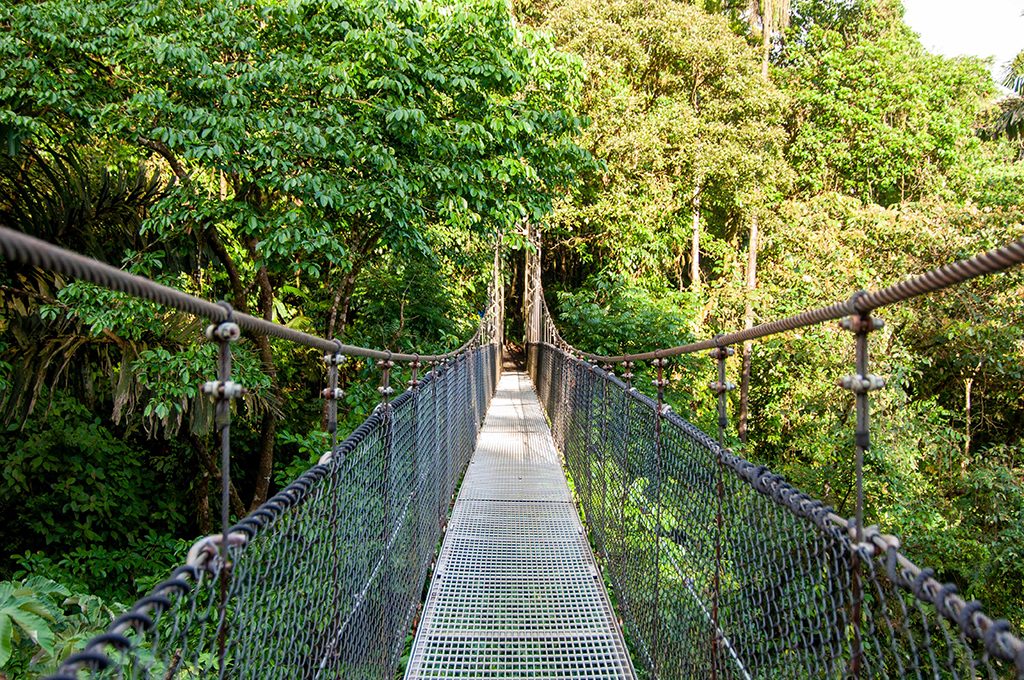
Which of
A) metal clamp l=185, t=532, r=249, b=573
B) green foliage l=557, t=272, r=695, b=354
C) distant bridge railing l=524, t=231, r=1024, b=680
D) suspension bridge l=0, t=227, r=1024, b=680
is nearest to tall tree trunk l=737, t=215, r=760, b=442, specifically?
green foliage l=557, t=272, r=695, b=354

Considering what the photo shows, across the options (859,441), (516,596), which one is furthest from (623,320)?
(859,441)

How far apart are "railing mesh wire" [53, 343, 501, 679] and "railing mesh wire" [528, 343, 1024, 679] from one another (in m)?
0.73

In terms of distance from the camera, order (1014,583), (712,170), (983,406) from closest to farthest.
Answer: (1014,583), (983,406), (712,170)

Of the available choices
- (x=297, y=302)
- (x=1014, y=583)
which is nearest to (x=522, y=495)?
(x=297, y=302)

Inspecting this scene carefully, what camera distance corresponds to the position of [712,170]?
32.0 ft

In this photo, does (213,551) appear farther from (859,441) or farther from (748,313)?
(748,313)

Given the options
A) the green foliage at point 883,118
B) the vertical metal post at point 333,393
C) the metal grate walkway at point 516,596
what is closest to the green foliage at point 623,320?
the metal grate walkway at point 516,596

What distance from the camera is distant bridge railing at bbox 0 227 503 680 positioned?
23.4 inches

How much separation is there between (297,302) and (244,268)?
1047 mm

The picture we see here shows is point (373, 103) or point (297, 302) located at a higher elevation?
point (373, 103)

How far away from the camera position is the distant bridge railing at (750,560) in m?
0.66

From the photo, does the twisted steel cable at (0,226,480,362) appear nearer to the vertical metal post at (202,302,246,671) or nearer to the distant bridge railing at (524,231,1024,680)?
the vertical metal post at (202,302,246,671)

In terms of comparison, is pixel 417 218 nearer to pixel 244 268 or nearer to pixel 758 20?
pixel 244 268

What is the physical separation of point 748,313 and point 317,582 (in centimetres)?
904
